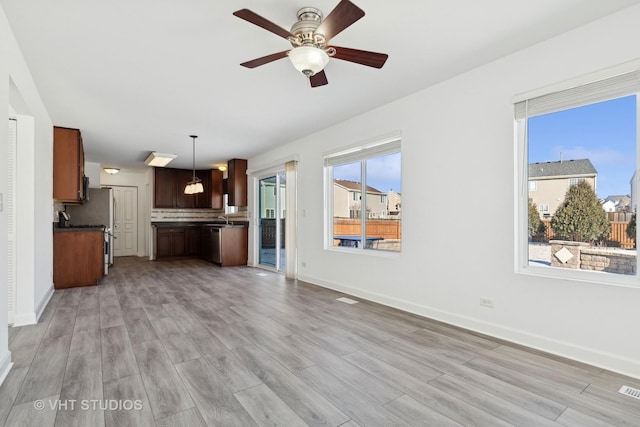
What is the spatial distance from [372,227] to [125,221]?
308 inches

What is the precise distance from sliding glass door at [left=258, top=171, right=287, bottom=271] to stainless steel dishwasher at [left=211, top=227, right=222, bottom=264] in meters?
0.86

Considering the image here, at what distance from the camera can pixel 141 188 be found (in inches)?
374

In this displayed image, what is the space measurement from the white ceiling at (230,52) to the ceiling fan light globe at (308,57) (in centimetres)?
26

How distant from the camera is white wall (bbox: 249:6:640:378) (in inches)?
91.3

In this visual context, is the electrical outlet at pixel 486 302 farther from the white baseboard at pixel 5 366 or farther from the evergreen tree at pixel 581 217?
the white baseboard at pixel 5 366

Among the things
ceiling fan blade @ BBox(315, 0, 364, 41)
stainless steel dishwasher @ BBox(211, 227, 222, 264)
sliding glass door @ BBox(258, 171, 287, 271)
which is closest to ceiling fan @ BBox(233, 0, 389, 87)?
ceiling fan blade @ BBox(315, 0, 364, 41)

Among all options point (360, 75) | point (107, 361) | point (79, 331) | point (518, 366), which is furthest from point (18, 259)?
point (518, 366)

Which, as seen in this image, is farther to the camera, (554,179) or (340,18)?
(554,179)

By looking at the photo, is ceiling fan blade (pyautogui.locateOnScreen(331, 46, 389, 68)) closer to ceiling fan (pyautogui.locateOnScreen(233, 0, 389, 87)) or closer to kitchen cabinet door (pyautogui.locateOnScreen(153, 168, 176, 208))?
ceiling fan (pyautogui.locateOnScreen(233, 0, 389, 87))

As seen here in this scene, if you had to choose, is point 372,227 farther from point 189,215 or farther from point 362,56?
point 189,215

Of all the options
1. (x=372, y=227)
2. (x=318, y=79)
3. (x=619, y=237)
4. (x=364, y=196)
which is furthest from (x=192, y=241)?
(x=619, y=237)

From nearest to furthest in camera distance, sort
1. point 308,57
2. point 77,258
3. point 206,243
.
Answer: point 308,57
point 77,258
point 206,243

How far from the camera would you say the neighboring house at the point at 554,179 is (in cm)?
257

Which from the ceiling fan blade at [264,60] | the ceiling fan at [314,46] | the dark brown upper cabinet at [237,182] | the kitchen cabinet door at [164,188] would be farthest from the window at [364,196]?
the kitchen cabinet door at [164,188]
